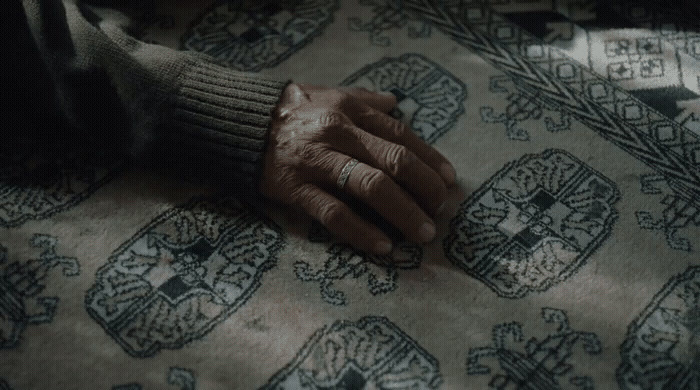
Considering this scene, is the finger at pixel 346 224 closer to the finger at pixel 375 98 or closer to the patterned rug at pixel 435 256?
the patterned rug at pixel 435 256

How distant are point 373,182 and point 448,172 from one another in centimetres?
17

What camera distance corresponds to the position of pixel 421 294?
3.78ft

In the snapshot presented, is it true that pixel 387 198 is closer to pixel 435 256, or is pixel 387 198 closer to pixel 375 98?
pixel 435 256

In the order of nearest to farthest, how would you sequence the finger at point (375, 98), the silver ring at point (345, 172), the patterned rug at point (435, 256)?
the patterned rug at point (435, 256) → the silver ring at point (345, 172) → the finger at point (375, 98)

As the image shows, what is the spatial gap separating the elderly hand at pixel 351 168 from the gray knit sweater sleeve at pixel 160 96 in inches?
1.6

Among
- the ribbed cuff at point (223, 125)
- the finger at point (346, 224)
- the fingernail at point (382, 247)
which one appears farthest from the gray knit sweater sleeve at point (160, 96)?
the fingernail at point (382, 247)

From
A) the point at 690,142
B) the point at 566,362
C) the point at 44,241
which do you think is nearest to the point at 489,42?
the point at 690,142

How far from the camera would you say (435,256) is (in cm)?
120

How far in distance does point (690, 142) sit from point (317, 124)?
26.5 inches

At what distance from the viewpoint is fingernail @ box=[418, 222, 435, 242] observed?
3.87 feet

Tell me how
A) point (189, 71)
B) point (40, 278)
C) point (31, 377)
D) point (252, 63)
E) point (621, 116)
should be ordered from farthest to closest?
1. point (252, 63)
2. point (621, 116)
3. point (189, 71)
4. point (40, 278)
5. point (31, 377)

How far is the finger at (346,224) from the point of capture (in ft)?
3.84

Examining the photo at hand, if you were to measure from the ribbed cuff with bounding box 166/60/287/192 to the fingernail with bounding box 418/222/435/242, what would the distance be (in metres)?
0.28

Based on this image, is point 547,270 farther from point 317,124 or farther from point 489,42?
point 489,42
